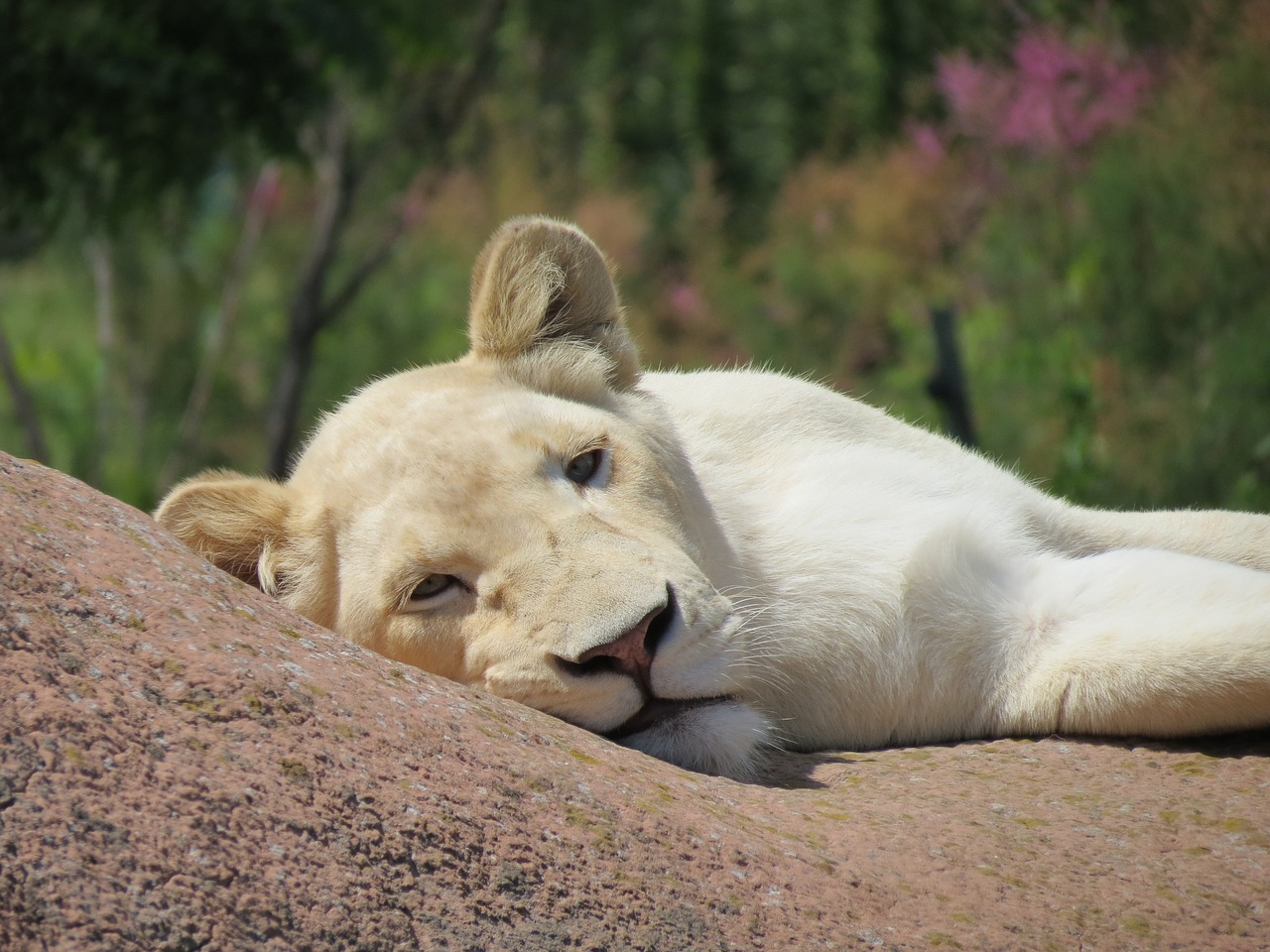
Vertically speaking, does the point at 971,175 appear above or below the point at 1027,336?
above

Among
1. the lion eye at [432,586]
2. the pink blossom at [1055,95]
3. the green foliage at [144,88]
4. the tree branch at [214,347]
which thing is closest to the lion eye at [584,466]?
the lion eye at [432,586]

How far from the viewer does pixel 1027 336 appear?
32.4 ft

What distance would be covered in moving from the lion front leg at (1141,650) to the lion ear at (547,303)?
1241mm

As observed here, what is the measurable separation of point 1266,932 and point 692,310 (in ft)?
39.9

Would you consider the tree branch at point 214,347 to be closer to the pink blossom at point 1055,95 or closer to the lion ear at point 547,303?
the pink blossom at point 1055,95

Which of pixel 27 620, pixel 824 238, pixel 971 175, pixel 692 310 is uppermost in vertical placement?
pixel 971 175

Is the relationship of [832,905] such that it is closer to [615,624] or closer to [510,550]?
[615,624]

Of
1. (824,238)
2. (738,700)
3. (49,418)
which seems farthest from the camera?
(824,238)

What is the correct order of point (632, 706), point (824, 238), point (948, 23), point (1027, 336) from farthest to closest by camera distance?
point (948, 23) → point (824, 238) → point (1027, 336) → point (632, 706)

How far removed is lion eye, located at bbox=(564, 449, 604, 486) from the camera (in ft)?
10.3

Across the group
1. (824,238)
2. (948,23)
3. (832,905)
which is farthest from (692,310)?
(832,905)

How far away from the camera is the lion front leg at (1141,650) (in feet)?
9.55

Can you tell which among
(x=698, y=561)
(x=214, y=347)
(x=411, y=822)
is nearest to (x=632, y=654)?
(x=698, y=561)

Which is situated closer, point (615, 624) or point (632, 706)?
point (615, 624)
